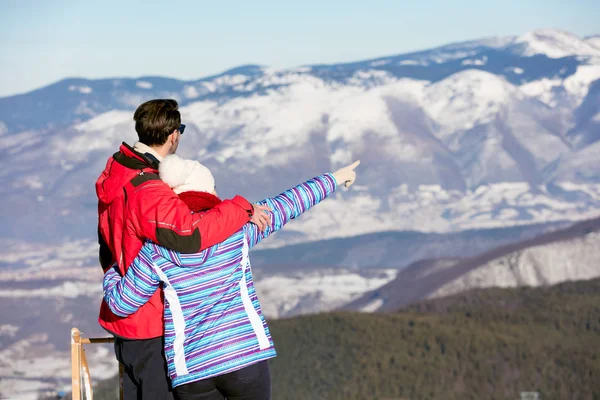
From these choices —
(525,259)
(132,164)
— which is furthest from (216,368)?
(525,259)

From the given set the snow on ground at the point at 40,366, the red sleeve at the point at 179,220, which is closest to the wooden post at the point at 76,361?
the red sleeve at the point at 179,220

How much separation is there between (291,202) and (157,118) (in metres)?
0.96

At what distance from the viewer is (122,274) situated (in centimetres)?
598

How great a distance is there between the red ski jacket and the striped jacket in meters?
0.13

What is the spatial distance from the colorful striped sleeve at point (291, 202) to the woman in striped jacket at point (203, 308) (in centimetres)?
28

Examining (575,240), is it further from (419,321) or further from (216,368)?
(216,368)

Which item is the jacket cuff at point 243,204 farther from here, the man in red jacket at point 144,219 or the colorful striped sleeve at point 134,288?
the colorful striped sleeve at point 134,288

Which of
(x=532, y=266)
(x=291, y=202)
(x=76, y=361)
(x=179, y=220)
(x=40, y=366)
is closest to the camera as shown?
(x=179, y=220)

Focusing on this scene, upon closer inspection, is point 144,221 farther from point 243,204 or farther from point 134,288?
point 243,204

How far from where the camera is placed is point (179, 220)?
18.1 feet

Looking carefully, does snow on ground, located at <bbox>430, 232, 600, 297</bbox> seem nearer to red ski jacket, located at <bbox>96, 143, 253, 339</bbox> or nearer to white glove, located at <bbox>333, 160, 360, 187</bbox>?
white glove, located at <bbox>333, 160, 360, 187</bbox>

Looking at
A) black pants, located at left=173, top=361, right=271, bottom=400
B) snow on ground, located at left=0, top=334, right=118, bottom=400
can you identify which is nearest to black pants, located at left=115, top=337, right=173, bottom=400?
black pants, located at left=173, top=361, right=271, bottom=400

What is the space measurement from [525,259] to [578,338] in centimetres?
8464

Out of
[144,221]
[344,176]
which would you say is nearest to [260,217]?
[144,221]
